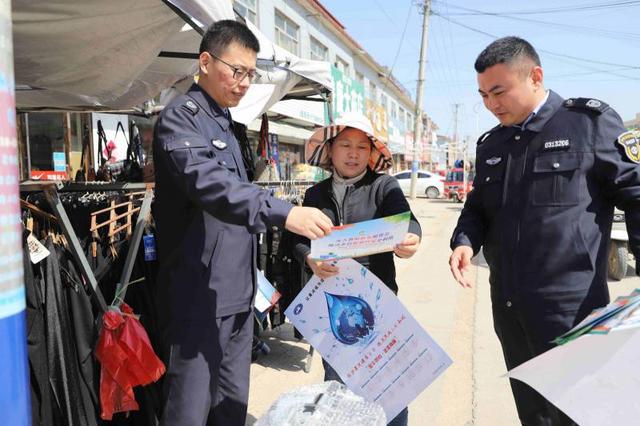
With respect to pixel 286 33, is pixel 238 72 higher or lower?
lower

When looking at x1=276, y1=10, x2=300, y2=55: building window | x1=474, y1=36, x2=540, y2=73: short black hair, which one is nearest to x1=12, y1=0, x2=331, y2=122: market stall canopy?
x1=474, y1=36, x2=540, y2=73: short black hair

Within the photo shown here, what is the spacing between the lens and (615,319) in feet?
4.19

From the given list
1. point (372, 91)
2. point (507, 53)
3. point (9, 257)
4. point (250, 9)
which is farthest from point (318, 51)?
point (9, 257)

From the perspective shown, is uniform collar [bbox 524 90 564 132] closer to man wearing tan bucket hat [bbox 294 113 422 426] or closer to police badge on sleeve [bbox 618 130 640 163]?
police badge on sleeve [bbox 618 130 640 163]

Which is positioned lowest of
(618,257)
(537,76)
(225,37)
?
(618,257)

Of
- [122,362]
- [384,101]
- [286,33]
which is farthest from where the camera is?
[384,101]

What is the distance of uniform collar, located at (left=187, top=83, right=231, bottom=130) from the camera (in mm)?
1874

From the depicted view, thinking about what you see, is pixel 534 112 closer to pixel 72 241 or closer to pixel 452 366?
pixel 72 241

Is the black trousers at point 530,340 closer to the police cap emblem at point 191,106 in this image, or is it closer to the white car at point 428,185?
the police cap emblem at point 191,106

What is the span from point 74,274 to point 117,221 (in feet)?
Answer: 1.41

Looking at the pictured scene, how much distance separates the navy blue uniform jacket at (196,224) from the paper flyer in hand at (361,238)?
0.26 meters

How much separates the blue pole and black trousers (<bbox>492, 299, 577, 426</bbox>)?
1686mm

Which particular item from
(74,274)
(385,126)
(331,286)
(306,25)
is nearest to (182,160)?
(331,286)

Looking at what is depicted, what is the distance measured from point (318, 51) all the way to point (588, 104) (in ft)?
62.0
